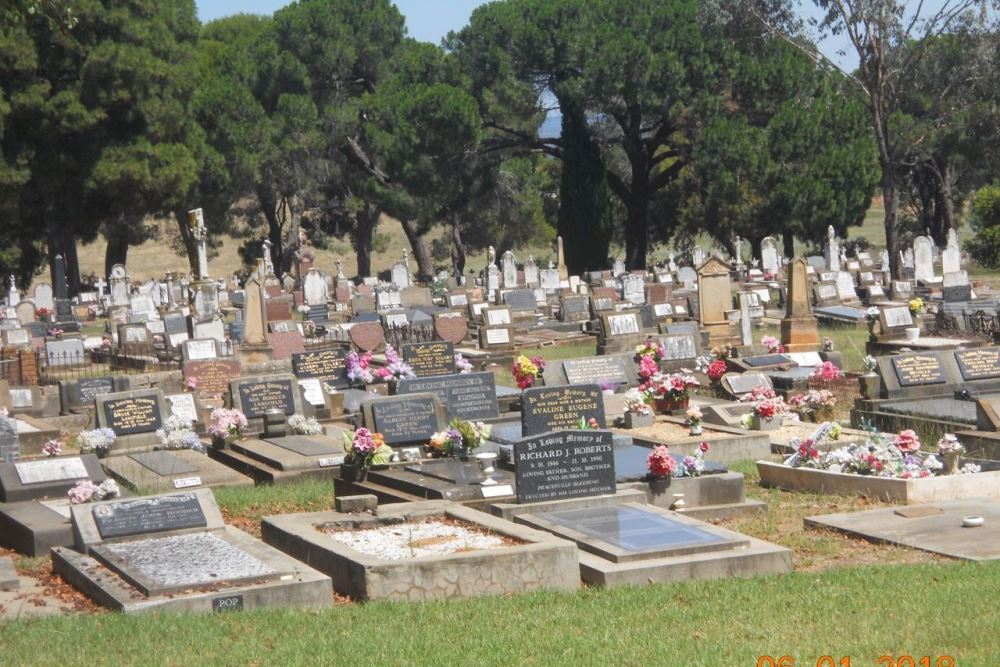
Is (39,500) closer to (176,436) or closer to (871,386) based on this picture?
(176,436)

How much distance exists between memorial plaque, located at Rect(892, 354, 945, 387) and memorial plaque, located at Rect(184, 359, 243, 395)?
10486 millimetres

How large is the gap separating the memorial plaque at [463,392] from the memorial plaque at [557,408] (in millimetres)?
2778

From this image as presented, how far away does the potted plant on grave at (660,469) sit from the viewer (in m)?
13.0

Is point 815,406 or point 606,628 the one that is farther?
point 815,406

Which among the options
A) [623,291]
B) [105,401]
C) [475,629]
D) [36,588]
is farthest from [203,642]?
[623,291]

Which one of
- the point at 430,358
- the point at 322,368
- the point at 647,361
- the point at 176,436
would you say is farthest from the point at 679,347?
the point at 176,436

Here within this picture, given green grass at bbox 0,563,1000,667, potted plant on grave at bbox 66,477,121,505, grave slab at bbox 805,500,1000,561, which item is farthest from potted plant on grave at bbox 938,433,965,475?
potted plant on grave at bbox 66,477,121,505

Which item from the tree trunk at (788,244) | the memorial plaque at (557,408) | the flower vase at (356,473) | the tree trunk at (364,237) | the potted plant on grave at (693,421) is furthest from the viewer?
the tree trunk at (364,237)

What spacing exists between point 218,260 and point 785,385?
6796 cm

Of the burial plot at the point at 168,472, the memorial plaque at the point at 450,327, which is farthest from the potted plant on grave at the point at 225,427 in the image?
the memorial plaque at the point at 450,327

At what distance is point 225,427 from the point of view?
58.6 feet

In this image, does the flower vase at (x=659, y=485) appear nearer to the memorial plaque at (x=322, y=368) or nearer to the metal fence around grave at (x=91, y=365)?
the memorial plaque at (x=322, y=368)

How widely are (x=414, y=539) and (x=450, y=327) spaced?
2024cm
